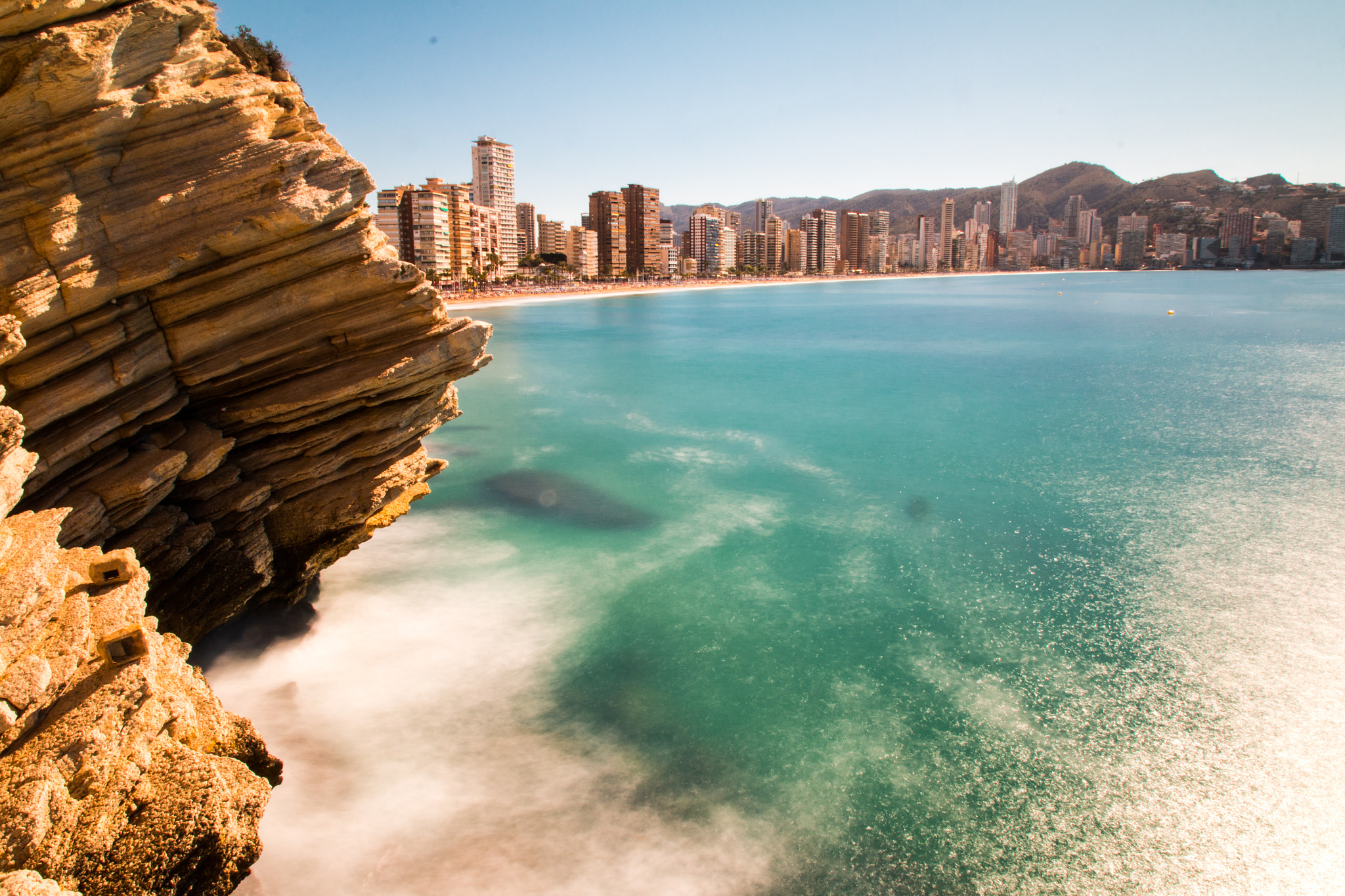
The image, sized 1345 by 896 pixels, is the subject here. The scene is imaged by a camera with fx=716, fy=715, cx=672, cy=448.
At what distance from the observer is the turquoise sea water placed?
8.99 m

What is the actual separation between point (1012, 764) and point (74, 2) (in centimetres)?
1541

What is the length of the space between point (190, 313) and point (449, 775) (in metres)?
7.50

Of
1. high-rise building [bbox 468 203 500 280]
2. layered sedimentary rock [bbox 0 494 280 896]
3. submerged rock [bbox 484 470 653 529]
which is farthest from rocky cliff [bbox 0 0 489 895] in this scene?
high-rise building [bbox 468 203 500 280]

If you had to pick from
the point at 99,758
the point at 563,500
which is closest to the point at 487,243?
the point at 563,500

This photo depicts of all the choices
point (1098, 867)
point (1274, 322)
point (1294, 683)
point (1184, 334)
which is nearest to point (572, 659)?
point (1098, 867)

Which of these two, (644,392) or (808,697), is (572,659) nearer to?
(808,697)

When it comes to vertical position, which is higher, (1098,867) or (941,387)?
(941,387)

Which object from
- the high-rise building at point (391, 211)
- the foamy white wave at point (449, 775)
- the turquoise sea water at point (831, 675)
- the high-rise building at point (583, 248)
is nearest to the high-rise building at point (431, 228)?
the high-rise building at point (391, 211)

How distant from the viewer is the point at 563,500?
73.5 feet

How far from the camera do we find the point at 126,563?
23.3ft

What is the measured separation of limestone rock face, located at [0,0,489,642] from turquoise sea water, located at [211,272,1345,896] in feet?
10.0

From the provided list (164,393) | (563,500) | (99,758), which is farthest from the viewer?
(563,500)

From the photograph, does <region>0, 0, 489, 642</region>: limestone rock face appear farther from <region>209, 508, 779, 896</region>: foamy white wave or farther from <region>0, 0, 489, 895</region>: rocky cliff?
<region>209, 508, 779, 896</region>: foamy white wave

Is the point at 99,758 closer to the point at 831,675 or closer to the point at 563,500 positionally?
the point at 831,675
